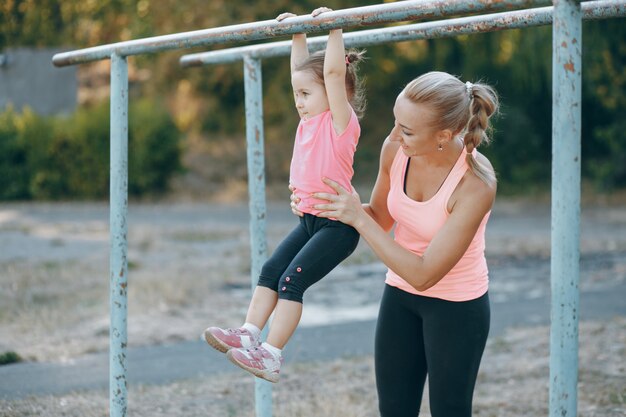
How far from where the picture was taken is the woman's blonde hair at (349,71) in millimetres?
2934

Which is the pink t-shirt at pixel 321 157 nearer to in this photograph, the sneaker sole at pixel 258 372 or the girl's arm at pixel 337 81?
the girl's arm at pixel 337 81

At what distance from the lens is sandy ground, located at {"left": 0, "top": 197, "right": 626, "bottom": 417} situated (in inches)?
197

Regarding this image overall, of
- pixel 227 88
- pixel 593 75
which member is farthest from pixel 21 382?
pixel 227 88

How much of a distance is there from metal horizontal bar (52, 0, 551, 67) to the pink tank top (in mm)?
500

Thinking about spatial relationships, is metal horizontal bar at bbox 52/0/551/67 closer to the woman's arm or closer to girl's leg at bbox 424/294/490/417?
the woman's arm

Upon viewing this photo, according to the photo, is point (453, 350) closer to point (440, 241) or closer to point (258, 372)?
point (440, 241)

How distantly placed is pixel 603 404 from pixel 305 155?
Result: 2.73 meters

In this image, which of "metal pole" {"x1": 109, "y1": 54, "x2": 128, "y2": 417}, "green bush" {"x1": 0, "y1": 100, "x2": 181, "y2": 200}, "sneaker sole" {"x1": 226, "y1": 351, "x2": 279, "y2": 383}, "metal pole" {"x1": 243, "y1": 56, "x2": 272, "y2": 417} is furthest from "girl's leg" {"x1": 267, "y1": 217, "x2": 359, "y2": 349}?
"green bush" {"x1": 0, "y1": 100, "x2": 181, "y2": 200}

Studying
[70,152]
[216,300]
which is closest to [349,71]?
[216,300]

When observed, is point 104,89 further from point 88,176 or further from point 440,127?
point 440,127

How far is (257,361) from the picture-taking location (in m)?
2.77

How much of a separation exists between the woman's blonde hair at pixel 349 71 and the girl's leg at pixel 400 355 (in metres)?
0.64

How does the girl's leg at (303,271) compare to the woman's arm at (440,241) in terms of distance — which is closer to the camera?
the woman's arm at (440,241)

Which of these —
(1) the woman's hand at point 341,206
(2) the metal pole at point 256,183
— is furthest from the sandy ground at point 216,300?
(1) the woman's hand at point 341,206
